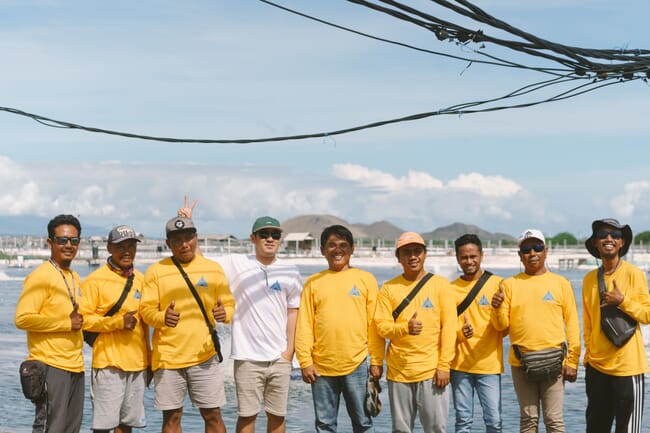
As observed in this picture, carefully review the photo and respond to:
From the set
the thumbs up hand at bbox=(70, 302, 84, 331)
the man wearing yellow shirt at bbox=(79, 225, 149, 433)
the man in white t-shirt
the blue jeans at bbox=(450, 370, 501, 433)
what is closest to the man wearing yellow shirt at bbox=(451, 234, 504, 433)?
the blue jeans at bbox=(450, 370, 501, 433)

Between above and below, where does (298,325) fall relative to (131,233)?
below

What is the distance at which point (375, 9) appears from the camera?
578 centimetres

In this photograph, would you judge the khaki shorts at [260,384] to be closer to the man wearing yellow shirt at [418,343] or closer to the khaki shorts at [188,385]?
the khaki shorts at [188,385]

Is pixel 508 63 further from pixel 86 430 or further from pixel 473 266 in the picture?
pixel 86 430

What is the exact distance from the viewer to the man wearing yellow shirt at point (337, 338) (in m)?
6.34

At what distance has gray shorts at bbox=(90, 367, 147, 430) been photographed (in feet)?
20.7

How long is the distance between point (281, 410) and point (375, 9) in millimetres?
3175

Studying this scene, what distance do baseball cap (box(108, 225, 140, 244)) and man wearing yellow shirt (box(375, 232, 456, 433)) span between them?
6.44ft

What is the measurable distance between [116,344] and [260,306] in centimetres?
112

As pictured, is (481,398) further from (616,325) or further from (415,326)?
(616,325)

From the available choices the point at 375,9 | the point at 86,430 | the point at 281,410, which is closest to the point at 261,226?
the point at 281,410

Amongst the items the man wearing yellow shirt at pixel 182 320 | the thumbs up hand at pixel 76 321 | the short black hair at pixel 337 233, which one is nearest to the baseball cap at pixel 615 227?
the short black hair at pixel 337 233

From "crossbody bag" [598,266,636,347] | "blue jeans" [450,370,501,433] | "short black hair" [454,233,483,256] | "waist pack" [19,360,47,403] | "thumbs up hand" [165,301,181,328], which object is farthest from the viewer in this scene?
"short black hair" [454,233,483,256]

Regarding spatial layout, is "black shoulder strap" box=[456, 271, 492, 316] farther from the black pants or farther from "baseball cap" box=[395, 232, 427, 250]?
the black pants
